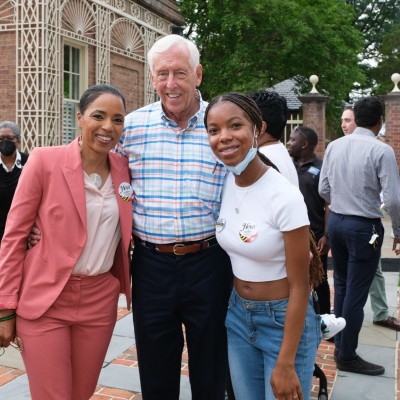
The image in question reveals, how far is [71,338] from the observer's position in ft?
9.25

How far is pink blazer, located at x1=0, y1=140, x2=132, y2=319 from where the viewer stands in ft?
8.91

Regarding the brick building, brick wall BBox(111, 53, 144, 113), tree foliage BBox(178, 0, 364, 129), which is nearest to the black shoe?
the brick building

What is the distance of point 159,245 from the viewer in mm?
2988

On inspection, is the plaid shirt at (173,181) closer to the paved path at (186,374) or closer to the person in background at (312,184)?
the paved path at (186,374)

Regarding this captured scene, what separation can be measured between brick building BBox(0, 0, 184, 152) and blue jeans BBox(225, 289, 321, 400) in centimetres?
1001

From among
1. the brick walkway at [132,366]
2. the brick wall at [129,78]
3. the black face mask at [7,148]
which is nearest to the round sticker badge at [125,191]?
the brick walkway at [132,366]

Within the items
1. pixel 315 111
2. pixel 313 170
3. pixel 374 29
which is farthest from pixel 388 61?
pixel 313 170

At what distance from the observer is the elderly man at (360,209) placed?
15.1 ft

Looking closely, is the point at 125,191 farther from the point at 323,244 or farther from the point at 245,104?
the point at 323,244

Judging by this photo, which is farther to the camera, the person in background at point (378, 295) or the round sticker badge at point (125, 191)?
the person in background at point (378, 295)

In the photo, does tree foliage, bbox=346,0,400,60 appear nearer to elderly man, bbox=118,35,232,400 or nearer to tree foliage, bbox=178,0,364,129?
tree foliage, bbox=178,0,364,129

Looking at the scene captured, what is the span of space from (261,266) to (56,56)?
10.7 m

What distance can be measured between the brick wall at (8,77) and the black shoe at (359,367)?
31.0 feet

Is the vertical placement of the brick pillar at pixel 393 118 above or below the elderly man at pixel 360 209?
above
